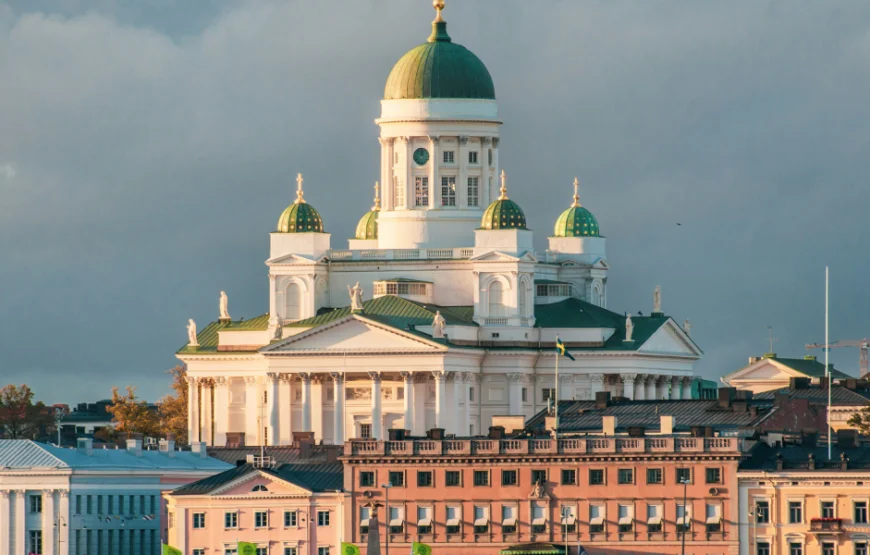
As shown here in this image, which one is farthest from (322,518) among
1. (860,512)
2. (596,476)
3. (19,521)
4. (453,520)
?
(860,512)

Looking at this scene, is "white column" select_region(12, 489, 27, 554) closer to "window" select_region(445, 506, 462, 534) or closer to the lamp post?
the lamp post

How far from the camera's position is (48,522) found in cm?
19425

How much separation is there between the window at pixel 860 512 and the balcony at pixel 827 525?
27.2 inches

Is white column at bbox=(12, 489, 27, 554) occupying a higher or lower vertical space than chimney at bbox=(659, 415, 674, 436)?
lower

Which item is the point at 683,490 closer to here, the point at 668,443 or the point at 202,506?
the point at 668,443

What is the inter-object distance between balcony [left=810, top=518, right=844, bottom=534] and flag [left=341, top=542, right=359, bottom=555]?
1980 cm

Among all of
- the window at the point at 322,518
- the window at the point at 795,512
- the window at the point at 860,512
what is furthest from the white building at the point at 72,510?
the window at the point at 860,512

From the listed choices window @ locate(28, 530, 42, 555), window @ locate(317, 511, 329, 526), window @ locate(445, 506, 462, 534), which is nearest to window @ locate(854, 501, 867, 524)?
window @ locate(445, 506, 462, 534)

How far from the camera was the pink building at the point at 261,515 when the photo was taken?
178 meters

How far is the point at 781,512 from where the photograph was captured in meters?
168

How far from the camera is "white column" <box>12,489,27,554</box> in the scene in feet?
636

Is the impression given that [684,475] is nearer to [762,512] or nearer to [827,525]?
[762,512]

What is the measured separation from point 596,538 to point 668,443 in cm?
505

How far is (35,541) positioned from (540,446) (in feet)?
102
